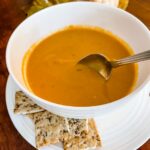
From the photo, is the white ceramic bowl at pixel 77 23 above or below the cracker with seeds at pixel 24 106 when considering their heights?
above

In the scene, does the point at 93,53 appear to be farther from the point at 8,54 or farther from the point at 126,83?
the point at 8,54

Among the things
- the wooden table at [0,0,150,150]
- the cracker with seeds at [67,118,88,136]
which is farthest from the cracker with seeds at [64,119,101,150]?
the wooden table at [0,0,150,150]

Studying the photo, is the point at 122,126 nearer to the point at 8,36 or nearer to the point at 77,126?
the point at 77,126

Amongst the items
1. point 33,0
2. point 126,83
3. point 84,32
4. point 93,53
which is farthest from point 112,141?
point 33,0

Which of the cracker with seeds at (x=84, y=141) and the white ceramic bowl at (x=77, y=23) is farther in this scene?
the white ceramic bowl at (x=77, y=23)

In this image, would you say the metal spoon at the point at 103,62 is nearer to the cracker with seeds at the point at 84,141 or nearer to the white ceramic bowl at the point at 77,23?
the white ceramic bowl at the point at 77,23

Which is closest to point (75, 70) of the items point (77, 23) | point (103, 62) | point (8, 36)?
point (103, 62)

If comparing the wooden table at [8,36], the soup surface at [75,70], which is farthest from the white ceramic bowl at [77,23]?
the wooden table at [8,36]
